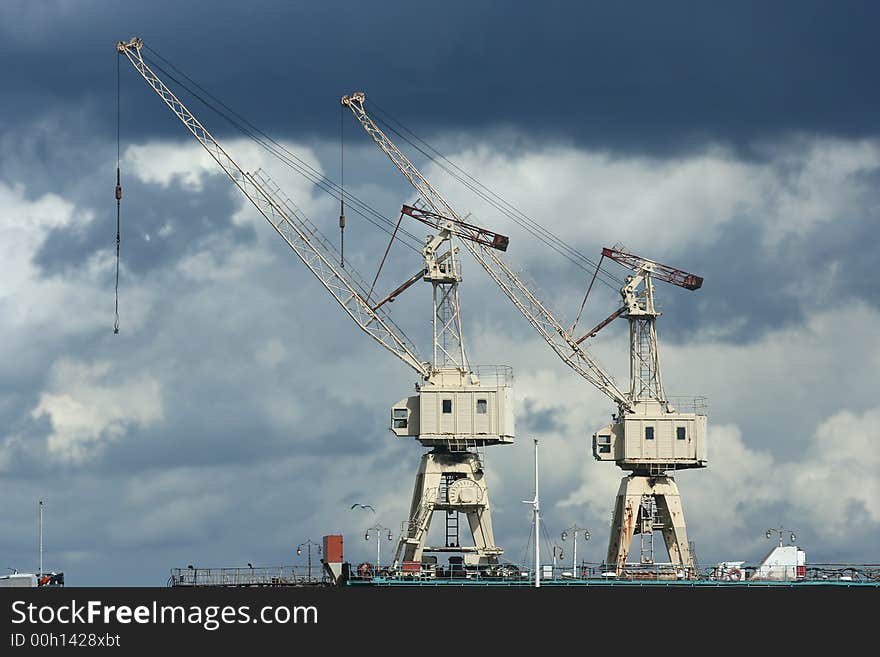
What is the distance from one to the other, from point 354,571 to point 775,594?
2676 cm

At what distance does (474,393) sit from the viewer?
492ft

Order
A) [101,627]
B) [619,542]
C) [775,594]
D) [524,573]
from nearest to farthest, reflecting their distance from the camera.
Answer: [101,627] < [775,594] < [524,573] < [619,542]

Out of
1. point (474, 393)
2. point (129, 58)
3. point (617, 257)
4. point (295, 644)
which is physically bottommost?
point (295, 644)

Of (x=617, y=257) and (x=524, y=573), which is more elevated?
(x=617, y=257)

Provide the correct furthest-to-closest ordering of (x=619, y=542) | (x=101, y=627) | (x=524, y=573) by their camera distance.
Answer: (x=619, y=542) → (x=524, y=573) → (x=101, y=627)

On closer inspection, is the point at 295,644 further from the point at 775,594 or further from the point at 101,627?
the point at 775,594

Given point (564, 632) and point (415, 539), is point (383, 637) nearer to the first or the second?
point (564, 632)

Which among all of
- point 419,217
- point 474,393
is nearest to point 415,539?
point 474,393

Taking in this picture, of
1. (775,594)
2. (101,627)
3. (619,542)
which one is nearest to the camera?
(101,627)

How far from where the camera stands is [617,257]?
163 metres

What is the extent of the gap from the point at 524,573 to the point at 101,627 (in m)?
31.6

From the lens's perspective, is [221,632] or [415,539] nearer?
[221,632]

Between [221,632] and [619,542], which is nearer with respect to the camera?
[221,632]

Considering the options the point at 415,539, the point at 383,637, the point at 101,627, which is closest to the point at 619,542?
the point at 415,539
